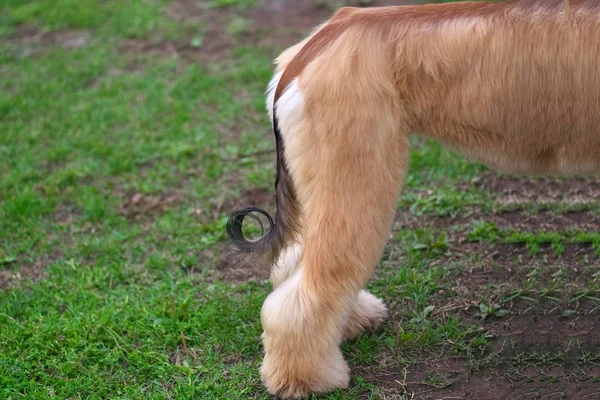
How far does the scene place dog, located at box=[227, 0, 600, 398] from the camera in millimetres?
3422

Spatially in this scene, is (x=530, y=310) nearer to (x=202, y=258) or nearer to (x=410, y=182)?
(x=410, y=182)

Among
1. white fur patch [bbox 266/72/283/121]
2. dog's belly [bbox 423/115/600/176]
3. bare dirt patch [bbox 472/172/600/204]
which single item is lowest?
bare dirt patch [bbox 472/172/600/204]

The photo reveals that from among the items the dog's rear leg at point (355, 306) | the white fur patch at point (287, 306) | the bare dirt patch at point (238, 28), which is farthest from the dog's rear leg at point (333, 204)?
the bare dirt patch at point (238, 28)

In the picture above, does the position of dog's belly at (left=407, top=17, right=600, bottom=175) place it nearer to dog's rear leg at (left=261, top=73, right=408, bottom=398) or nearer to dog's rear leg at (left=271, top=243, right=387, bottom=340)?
dog's rear leg at (left=261, top=73, right=408, bottom=398)

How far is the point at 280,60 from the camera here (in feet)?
12.8

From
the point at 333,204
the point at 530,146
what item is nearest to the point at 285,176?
the point at 333,204

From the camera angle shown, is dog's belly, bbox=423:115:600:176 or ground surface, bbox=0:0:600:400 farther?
ground surface, bbox=0:0:600:400

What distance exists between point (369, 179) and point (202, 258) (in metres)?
2.00

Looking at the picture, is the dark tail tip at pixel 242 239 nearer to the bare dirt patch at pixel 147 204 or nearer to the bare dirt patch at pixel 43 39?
the bare dirt patch at pixel 147 204

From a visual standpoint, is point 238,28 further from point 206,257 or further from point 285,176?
point 285,176

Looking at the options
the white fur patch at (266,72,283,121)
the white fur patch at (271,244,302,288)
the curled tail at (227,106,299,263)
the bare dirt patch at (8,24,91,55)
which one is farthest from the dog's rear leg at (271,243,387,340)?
the bare dirt patch at (8,24,91,55)

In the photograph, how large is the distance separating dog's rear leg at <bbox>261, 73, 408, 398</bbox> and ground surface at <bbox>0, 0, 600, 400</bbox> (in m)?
0.50

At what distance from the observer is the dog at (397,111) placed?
3.42m

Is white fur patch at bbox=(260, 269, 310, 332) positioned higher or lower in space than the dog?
lower
